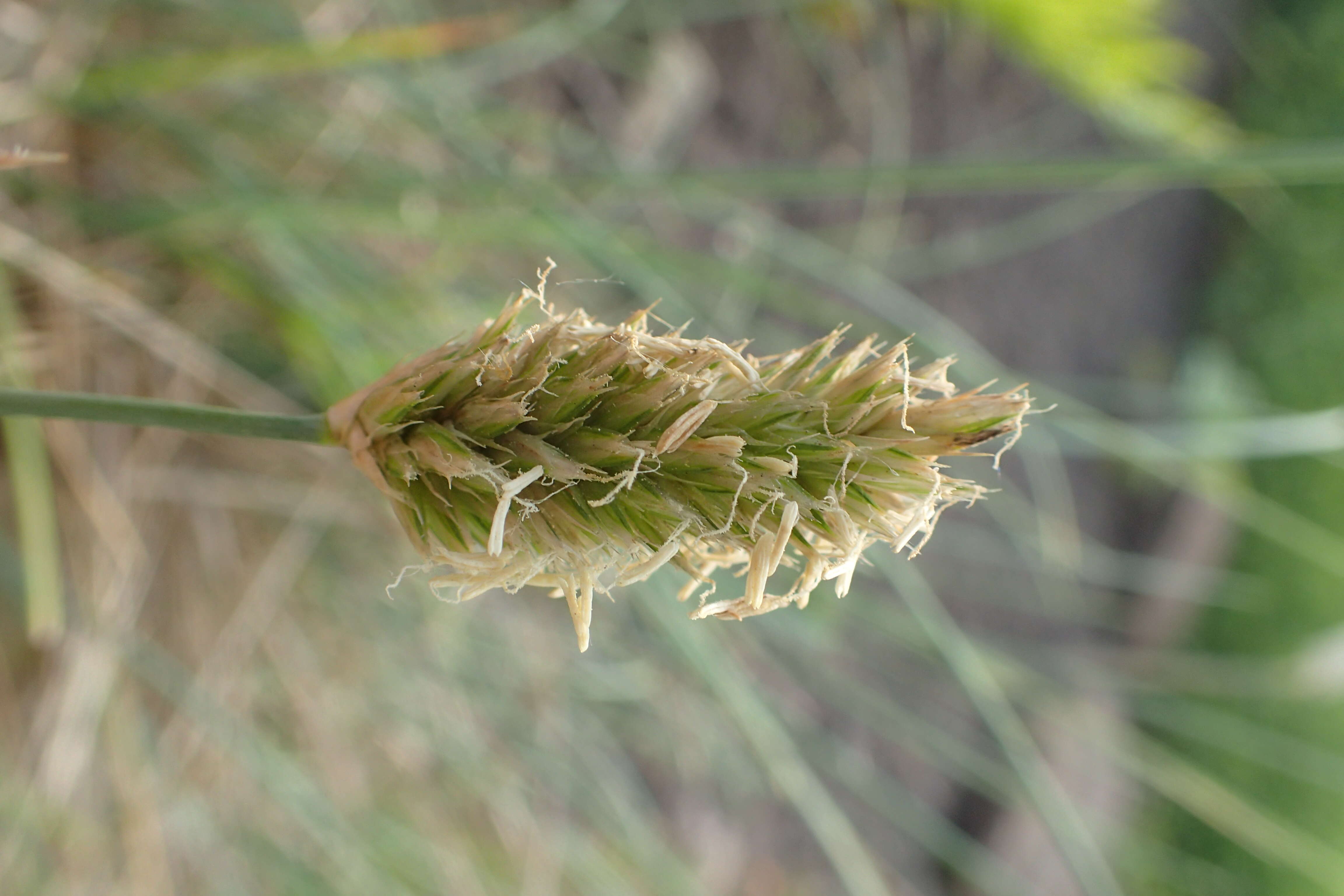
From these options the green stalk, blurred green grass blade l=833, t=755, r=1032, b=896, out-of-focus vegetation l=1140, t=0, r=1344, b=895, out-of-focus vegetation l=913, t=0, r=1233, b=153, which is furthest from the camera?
out-of-focus vegetation l=1140, t=0, r=1344, b=895

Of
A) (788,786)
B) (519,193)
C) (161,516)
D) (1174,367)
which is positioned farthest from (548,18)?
(1174,367)

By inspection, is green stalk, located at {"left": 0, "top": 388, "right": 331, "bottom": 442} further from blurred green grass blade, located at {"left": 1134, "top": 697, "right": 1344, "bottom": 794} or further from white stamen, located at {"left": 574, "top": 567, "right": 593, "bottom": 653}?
blurred green grass blade, located at {"left": 1134, "top": 697, "right": 1344, "bottom": 794}

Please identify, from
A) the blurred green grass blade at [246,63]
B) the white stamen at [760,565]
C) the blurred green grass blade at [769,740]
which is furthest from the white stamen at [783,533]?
the blurred green grass blade at [246,63]

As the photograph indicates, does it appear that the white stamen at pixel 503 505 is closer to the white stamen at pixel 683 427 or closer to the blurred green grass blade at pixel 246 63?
the white stamen at pixel 683 427

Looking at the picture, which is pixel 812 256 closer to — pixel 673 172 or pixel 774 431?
pixel 673 172

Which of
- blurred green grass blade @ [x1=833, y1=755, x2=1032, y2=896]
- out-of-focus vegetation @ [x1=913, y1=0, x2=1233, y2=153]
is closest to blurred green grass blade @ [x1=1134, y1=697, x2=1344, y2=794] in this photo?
blurred green grass blade @ [x1=833, y1=755, x2=1032, y2=896]

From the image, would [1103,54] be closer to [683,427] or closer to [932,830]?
[932,830]

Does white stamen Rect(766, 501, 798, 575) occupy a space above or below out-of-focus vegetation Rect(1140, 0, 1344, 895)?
below
